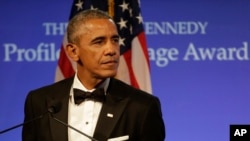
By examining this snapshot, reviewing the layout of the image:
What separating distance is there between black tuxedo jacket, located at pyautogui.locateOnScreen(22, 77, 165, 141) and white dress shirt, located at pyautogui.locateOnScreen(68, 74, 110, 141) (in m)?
0.03

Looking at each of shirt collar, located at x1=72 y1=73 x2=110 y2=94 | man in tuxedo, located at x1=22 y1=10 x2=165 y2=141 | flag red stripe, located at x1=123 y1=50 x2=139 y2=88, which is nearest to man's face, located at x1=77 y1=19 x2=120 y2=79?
man in tuxedo, located at x1=22 y1=10 x2=165 y2=141

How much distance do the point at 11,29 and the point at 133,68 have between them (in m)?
0.96

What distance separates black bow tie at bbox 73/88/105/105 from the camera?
6.42 feet

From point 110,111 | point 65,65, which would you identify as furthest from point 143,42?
point 110,111

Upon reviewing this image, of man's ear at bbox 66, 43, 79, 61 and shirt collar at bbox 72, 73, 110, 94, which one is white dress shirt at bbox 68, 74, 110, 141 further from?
man's ear at bbox 66, 43, 79, 61

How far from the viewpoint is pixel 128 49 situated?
3.48 m

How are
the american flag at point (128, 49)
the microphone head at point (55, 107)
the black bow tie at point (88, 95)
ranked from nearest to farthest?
1. the microphone head at point (55, 107)
2. the black bow tie at point (88, 95)
3. the american flag at point (128, 49)

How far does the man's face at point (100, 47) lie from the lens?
6.16 feet

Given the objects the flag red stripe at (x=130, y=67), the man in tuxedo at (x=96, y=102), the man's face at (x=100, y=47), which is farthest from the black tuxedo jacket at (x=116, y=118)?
the flag red stripe at (x=130, y=67)

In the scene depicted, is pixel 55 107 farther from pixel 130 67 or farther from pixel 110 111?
pixel 130 67

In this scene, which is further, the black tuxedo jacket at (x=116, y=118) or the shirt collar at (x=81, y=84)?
the shirt collar at (x=81, y=84)

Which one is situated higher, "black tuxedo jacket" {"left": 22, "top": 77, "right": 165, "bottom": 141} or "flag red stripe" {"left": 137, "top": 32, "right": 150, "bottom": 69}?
"flag red stripe" {"left": 137, "top": 32, "right": 150, "bottom": 69}

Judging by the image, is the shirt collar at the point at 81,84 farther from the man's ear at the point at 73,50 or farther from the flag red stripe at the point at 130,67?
the flag red stripe at the point at 130,67

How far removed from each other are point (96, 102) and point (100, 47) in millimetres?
235
